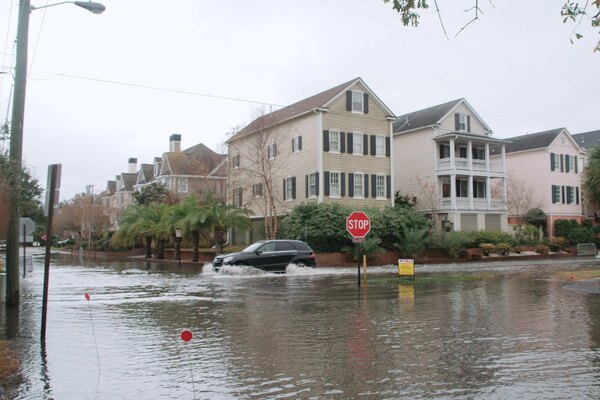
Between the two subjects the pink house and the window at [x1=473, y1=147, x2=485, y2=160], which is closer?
the window at [x1=473, y1=147, x2=485, y2=160]

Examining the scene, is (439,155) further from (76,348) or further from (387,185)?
(76,348)

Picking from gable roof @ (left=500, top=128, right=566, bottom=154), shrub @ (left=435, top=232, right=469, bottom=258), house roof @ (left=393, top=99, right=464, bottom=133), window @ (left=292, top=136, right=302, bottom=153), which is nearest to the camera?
shrub @ (left=435, top=232, right=469, bottom=258)

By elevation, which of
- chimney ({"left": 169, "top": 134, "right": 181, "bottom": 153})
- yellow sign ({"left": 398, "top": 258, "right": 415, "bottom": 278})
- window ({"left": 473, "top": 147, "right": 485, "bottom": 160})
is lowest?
yellow sign ({"left": 398, "top": 258, "right": 415, "bottom": 278})

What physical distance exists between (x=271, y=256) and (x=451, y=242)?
1742cm

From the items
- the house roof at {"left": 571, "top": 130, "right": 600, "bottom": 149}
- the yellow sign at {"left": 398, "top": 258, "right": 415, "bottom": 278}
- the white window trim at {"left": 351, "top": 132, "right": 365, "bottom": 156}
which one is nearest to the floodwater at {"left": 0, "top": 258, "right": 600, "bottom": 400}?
the yellow sign at {"left": 398, "top": 258, "right": 415, "bottom": 278}

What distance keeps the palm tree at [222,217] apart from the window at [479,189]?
21430 millimetres

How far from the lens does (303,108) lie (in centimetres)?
4066

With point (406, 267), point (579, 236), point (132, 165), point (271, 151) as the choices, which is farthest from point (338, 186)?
point (132, 165)

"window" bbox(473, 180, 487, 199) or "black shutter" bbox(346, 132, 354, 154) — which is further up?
"black shutter" bbox(346, 132, 354, 154)

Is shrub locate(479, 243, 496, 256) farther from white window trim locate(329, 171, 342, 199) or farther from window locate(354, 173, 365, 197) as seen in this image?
white window trim locate(329, 171, 342, 199)

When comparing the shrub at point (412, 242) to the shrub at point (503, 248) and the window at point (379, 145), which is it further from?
the shrub at point (503, 248)

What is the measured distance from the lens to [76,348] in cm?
939

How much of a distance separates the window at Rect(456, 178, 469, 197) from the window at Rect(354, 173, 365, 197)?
10705 mm

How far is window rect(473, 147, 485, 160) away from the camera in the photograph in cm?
4838
